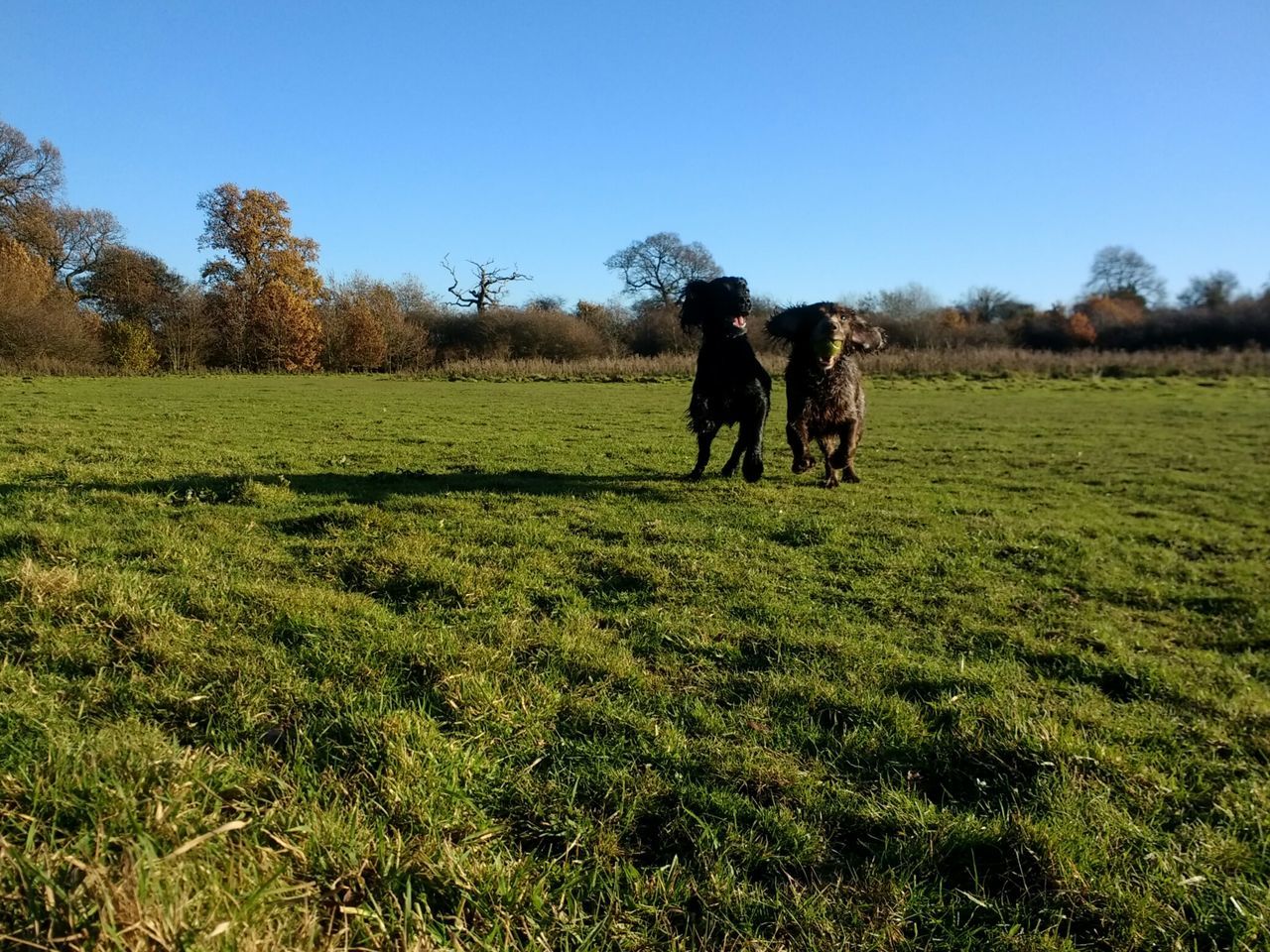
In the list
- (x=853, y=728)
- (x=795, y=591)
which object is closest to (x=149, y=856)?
(x=853, y=728)

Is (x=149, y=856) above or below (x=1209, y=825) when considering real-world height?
above

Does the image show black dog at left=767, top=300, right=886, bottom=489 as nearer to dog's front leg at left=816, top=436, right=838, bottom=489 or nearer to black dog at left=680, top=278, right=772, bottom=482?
dog's front leg at left=816, top=436, right=838, bottom=489

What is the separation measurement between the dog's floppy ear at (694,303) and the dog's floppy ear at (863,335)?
188 centimetres

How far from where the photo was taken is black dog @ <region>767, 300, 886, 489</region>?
8305 mm

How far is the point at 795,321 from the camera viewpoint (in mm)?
8680

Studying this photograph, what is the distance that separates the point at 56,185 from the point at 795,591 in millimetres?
52754

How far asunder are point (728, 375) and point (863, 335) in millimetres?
2091

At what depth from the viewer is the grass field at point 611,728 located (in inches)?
67.3

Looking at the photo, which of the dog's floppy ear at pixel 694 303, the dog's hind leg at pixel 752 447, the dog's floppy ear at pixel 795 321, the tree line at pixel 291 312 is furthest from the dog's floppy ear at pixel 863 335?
the tree line at pixel 291 312

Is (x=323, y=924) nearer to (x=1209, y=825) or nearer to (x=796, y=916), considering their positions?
(x=796, y=916)

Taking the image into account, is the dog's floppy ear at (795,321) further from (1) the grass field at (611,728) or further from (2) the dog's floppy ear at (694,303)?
(1) the grass field at (611,728)

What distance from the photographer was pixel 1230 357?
21.0 metres

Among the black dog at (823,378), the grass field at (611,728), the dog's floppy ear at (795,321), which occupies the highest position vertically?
the dog's floppy ear at (795,321)

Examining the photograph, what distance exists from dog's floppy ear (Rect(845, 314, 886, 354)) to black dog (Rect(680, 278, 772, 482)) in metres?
1.38
